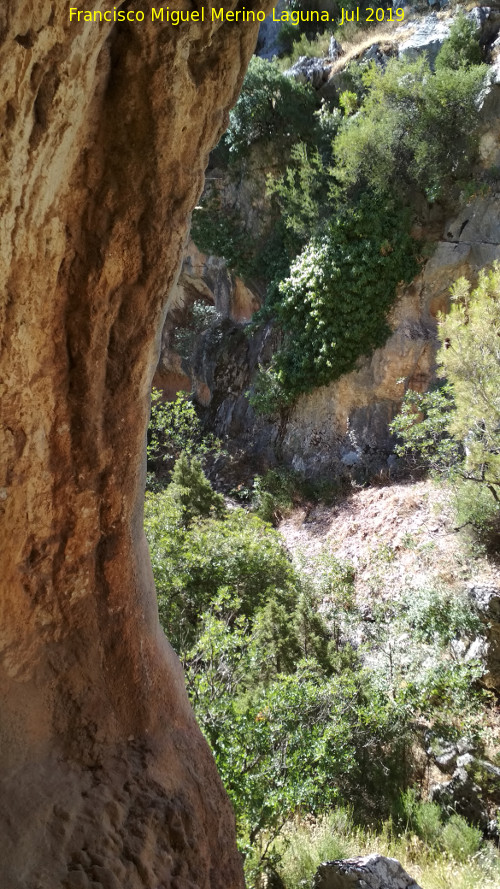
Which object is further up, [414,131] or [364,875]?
[414,131]

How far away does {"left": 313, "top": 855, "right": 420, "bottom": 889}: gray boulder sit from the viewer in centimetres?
425

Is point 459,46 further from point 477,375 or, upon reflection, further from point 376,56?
point 477,375

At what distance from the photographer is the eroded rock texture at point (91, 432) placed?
7.00ft

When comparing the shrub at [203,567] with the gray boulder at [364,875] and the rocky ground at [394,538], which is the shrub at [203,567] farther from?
the gray boulder at [364,875]

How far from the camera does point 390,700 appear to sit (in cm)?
686

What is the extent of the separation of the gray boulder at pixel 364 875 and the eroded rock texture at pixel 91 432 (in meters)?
1.89

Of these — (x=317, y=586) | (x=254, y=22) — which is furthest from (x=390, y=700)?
(x=254, y=22)

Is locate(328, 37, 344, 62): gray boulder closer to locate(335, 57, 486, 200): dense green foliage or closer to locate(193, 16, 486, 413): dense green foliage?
locate(193, 16, 486, 413): dense green foliage

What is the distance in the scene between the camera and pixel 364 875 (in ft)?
14.0

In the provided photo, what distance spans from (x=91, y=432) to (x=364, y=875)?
4.00 metres

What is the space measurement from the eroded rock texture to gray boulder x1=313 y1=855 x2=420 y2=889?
189cm

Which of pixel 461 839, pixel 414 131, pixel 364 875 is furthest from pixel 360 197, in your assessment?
pixel 364 875

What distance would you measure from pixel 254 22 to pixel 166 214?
36.6 inches

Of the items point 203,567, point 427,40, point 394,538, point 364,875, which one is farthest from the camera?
point 427,40
